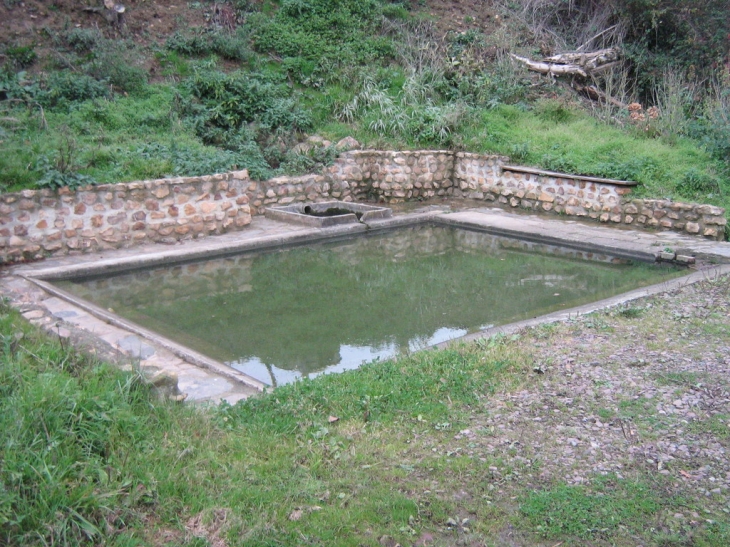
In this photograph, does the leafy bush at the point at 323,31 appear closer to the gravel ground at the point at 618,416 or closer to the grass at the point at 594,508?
the gravel ground at the point at 618,416

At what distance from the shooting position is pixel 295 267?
9.29 meters

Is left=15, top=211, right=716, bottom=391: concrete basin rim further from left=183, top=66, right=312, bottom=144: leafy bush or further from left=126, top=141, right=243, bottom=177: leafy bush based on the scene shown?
left=183, top=66, right=312, bottom=144: leafy bush

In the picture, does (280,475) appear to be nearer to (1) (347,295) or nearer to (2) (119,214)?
(1) (347,295)

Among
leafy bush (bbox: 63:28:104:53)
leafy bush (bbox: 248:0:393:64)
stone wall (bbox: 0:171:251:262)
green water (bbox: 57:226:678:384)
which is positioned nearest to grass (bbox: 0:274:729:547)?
green water (bbox: 57:226:678:384)

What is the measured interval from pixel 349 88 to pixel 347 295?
25.5 feet

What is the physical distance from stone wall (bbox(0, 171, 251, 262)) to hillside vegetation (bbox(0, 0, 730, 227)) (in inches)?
11.7

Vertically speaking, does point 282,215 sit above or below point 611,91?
below

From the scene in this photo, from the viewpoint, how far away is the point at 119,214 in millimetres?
9484

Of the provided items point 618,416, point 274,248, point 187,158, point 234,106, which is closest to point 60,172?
point 187,158

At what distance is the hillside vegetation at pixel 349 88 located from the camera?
11.0 metres

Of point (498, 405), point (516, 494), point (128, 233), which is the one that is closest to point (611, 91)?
point (128, 233)

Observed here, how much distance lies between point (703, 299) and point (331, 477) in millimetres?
4987

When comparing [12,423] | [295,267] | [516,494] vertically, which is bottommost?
[295,267]

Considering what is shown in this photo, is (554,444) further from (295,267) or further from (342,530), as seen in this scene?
(295,267)
